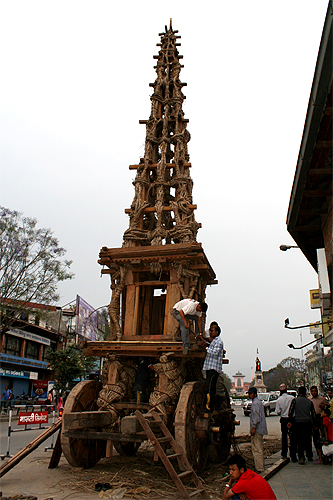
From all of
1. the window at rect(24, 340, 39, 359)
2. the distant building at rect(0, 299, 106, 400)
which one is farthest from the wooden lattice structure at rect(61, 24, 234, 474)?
the window at rect(24, 340, 39, 359)

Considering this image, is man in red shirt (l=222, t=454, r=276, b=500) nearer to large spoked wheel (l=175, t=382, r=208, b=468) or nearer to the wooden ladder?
the wooden ladder

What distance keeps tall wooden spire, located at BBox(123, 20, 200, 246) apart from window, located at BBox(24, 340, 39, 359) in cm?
2736

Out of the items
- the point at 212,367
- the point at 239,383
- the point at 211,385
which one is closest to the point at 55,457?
the point at 211,385

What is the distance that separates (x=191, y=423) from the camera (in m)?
6.81

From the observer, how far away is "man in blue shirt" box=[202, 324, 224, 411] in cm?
733

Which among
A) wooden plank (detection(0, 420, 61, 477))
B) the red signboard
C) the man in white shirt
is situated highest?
the man in white shirt

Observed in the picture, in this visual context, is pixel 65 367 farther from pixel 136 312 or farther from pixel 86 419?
pixel 86 419

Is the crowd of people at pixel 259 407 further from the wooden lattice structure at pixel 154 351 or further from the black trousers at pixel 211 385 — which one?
the wooden lattice structure at pixel 154 351

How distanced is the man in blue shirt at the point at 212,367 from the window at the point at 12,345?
27275mm

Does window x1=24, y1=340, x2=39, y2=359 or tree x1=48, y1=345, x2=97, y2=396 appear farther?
window x1=24, y1=340, x2=39, y2=359

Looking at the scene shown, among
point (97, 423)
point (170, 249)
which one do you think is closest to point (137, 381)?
point (97, 423)

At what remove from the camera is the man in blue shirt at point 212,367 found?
7.33 metres

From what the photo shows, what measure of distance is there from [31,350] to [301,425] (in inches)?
1244

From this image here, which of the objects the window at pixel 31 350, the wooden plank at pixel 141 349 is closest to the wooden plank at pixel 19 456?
the wooden plank at pixel 141 349
